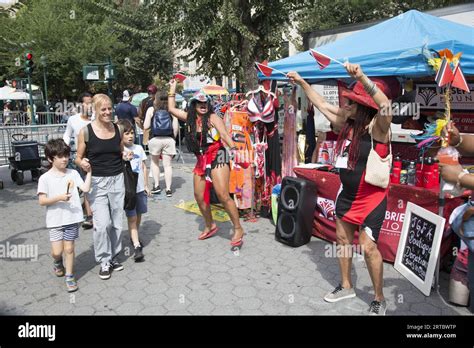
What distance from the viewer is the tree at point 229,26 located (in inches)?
368

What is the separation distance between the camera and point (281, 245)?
4996mm

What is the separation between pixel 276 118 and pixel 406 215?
101 inches

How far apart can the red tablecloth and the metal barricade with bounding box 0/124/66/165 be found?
7551mm

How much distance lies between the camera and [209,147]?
4750 mm

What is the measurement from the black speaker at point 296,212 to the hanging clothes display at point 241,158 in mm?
953

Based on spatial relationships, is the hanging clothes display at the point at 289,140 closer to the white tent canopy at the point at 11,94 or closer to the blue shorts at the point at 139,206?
the blue shorts at the point at 139,206

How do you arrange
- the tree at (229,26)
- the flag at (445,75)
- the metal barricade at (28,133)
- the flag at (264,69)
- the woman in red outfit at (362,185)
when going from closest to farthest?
the woman in red outfit at (362,185), the flag at (445,75), the flag at (264,69), the tree at (229,26), the metal barricade at (28,133)

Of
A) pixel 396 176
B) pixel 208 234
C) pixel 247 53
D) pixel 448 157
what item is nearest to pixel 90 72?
pixel 247 53

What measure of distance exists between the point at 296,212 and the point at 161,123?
11.5ft

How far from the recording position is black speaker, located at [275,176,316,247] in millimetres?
4867

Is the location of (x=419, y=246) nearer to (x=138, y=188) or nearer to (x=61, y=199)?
(x=138, y=188)

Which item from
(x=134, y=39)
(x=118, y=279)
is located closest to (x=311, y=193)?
(x=118, y=279)

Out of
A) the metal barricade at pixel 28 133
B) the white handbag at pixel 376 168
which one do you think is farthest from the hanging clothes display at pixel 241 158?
the metal barricade at pixel 28 133

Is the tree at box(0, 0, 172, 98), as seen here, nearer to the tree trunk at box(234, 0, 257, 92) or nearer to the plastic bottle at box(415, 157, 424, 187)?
the tree trunk at box(234, 0, 257, 92)
